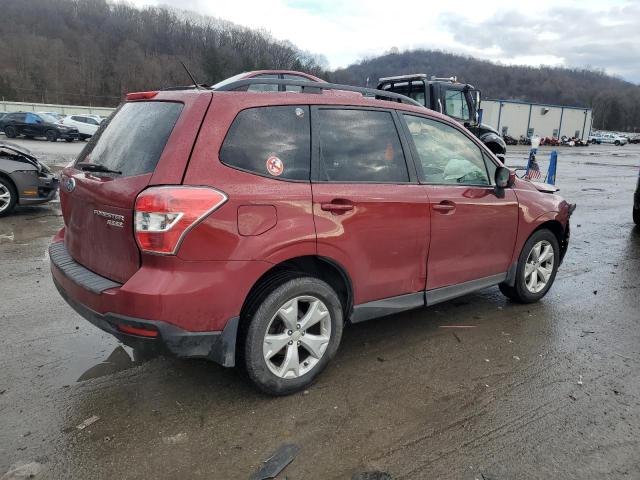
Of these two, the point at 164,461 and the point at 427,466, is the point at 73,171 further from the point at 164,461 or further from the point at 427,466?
the point at 427,466

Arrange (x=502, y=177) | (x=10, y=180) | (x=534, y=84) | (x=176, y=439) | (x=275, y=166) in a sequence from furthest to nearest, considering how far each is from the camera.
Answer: (x=534, y=84), (x=10, y=180), (x=502, y=177), (x=275, y=166), (x=176, y=439)

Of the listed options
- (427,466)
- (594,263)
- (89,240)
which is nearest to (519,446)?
(427,466)

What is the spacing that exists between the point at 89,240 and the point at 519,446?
9.10 feet

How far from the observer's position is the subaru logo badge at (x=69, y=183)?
3307 millimetres

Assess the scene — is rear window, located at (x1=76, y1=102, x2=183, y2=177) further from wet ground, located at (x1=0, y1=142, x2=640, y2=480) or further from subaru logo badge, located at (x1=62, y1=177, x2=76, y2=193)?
wet ground, located at (x1=0, y1=142, x2=640, y2=480)

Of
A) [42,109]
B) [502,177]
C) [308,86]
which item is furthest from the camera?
[42,109]

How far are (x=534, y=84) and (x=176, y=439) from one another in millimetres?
143975

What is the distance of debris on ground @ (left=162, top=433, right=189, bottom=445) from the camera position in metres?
2.73

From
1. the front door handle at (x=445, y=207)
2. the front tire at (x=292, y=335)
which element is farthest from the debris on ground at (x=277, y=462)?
the front door handle at (x=445, y=207)

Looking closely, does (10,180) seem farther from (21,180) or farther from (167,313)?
(167,313)

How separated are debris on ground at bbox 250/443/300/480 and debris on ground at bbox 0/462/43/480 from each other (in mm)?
1064

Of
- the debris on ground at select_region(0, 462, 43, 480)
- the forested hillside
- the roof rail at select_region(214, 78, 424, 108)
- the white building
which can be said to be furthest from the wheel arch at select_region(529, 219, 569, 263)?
the forested hillside

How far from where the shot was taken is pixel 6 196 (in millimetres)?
8320

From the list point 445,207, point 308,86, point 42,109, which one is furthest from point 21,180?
point 42,109
